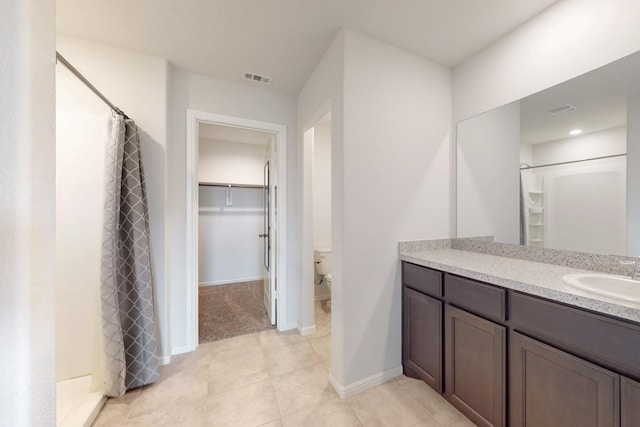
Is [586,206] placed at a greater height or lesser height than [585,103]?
lesser

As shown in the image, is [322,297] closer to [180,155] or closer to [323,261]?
[323,261]

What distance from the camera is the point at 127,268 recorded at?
5.36 feet

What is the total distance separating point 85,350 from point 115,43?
226 centimetres

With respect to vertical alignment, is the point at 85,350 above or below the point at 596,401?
below

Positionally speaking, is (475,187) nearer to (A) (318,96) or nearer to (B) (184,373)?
(A) (318,96)

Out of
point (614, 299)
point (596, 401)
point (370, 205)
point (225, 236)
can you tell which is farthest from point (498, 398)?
point (225, 236)

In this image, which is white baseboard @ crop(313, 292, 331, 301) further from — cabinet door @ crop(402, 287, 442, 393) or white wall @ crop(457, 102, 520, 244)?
white wall @ crop(457, 102, 520, 244)

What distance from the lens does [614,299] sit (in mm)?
866

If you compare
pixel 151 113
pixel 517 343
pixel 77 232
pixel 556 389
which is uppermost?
pixel 151 113

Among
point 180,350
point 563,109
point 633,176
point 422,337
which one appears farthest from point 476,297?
point 180,350

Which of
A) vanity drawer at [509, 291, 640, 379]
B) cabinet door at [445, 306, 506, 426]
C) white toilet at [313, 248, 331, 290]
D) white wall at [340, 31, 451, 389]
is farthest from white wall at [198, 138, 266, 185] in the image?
vanity drawer at [509, 291, 640, 379]

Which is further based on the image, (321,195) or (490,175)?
(321,195)

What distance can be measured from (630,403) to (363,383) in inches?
48.5

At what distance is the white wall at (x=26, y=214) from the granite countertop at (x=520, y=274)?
5.53ft
